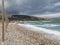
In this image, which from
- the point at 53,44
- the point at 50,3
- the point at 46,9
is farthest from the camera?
the point at 46,9

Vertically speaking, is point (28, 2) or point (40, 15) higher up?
point (28, 2)

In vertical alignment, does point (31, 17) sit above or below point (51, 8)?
below

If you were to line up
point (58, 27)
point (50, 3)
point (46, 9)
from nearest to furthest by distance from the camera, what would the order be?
1. point (50, 3)
2. point (46, 9)
3. point (58, 27)

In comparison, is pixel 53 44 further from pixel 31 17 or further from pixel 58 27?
pixel 58 27

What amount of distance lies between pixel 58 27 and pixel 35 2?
1.79 meters

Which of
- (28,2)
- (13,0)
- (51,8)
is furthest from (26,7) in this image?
(13,0)

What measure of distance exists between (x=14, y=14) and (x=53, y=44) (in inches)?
47.6

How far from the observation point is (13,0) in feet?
7.34

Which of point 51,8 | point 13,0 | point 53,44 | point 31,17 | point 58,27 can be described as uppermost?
point 13,0

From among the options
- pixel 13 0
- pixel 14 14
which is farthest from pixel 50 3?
pixel 13 0

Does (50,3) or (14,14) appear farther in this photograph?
(50,3)

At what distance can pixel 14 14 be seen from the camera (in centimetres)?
303

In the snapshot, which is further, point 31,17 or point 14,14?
point 31,17

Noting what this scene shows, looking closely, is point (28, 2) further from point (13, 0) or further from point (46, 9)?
point (13, 0)
